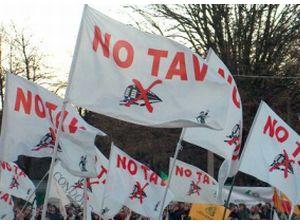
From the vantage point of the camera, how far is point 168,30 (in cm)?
3175

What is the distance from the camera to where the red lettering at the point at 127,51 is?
31.3ft

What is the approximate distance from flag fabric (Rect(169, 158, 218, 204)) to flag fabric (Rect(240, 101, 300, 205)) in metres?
4.34

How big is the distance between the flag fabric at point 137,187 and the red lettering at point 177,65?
7.08 meters

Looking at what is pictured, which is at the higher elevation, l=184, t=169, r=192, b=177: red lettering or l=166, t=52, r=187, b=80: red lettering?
l=166, t=52, r=187, b=80: red lettering

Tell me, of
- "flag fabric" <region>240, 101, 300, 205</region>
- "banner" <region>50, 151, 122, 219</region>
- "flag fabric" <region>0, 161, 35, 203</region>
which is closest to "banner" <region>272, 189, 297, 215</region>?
"flag fabric" <region>240, 101, 300, 205</region>

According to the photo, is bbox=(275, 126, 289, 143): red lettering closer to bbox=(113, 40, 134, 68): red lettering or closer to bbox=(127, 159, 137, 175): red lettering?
bbox=(127, 159, 137, 175): red lettering

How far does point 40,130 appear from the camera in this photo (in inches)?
461

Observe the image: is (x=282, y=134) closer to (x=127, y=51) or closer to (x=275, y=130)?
(x=275, y=130)

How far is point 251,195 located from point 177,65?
1396cm

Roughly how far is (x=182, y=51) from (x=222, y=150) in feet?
11.6

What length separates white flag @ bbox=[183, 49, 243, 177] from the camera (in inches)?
→ 486

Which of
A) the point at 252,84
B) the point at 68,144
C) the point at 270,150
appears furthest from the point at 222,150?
the point at 252,84

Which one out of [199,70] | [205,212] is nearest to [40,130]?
[199,70]

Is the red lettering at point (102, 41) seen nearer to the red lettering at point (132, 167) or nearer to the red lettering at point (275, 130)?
the red lettering at point (275, 130)
